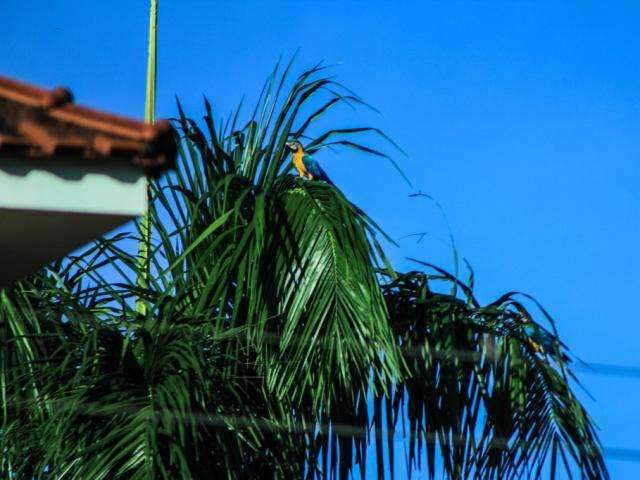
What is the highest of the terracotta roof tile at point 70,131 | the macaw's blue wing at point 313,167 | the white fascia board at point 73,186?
the macaw's blue wing at point 313,167

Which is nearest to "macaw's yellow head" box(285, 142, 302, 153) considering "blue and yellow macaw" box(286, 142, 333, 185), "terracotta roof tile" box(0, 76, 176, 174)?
"blue and yellow macaw" box(286, 142, 333, 185)

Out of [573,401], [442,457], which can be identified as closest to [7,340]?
[442,457]

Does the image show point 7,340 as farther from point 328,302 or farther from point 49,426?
point 328,302

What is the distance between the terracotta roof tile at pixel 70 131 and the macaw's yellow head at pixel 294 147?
456cm

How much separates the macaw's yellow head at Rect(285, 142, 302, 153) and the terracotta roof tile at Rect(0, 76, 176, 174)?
15.0 ft

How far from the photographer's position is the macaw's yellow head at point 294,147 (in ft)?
30.3

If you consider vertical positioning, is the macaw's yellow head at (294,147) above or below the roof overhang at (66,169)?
above

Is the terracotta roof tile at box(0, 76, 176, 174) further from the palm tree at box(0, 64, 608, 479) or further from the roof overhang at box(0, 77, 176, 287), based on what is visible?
the palm tree at box(0, 64, 608, 479)

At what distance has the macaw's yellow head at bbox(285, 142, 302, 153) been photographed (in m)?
9.24

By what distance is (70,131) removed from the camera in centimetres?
460

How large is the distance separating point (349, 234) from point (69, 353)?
180cm

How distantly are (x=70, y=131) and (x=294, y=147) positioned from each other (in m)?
4.70

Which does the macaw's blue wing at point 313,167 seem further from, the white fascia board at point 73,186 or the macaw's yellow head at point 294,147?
the white fascia board at point 73,186

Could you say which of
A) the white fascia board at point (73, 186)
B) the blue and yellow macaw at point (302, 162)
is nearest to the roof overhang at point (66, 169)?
the white fascia board at point (73, 186)
